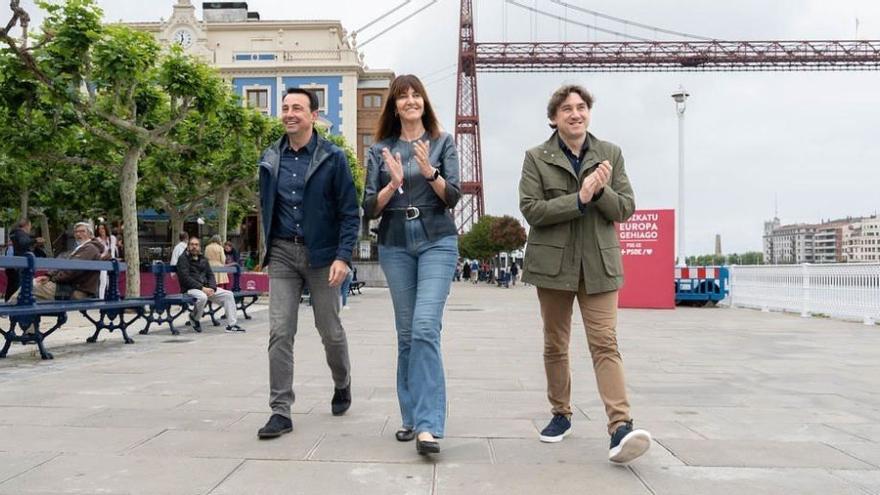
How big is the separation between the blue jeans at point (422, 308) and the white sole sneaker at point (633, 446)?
33.3 inches

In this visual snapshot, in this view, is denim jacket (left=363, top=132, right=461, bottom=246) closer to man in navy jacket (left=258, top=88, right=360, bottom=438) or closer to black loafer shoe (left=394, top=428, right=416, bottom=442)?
man in navy jacket (left=258, top=88, right=360, bottom=438)

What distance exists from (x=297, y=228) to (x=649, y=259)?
50.0 ft

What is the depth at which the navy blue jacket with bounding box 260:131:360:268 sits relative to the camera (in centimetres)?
425

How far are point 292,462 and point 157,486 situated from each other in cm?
63

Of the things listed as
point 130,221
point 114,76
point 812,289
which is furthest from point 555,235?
point 812,289

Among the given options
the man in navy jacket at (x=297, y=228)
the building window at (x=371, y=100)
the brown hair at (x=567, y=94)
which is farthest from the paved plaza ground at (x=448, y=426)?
the building window at (x=371, y=100)

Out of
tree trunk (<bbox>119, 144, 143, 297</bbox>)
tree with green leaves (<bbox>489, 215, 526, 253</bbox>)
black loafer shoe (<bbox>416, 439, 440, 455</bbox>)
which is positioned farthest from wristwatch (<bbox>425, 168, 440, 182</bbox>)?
tree with green leaves (<bbox>489, 215, 526, 253</bbox>)

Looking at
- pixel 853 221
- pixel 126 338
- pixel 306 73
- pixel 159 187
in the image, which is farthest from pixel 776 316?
pixel 853 221

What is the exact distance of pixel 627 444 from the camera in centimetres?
346

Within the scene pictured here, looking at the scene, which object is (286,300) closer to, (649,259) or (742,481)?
(742,481)

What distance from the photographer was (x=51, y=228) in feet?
139

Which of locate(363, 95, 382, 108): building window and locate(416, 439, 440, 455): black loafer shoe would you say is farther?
locate(363, 95, 382, 108): building window

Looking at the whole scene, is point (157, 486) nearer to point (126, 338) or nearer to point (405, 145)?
point (405, 145)

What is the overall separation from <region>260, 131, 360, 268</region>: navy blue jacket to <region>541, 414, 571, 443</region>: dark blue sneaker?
1.42 meters
